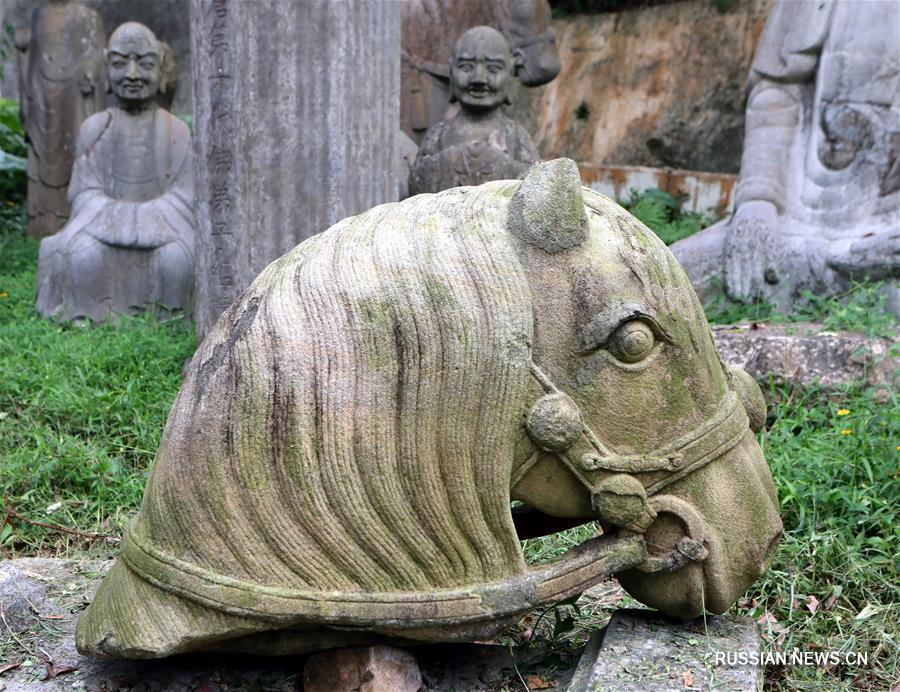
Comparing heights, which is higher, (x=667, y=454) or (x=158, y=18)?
(x=158, y=18)

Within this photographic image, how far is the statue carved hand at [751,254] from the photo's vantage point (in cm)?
611

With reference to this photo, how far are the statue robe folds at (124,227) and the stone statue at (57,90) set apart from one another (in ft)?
8.45

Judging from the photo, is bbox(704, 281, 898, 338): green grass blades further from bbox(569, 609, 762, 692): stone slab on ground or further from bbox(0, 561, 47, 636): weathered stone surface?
bbox(0, 561, 47, 636): weathered stone surface

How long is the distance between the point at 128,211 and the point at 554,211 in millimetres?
5779

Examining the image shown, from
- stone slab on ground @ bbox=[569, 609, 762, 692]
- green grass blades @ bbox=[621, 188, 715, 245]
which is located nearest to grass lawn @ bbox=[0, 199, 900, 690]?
stone slab on ground @ bbox=[569, 609, 762, 692]

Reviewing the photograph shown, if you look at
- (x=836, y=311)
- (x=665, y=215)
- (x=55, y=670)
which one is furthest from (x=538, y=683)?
(x=665, y=215)

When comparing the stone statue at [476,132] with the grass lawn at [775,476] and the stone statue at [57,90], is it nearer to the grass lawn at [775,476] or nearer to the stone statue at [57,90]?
the grass lawn at [775,476]

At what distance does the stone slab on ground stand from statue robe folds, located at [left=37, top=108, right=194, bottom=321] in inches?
206

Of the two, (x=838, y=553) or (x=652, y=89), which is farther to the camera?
(x=652, y=89)

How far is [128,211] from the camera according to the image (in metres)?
7.52

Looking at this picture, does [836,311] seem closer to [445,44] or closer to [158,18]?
[445,44]

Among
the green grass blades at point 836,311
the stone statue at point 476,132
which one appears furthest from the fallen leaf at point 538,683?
the stone statue at point 476,132

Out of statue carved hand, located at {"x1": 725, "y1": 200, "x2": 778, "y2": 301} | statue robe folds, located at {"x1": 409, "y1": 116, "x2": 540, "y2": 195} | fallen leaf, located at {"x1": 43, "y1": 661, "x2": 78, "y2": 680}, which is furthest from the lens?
statue robe folds, located at {"x1": 409, "y1": 116, "x2": 540, "y2": 195}

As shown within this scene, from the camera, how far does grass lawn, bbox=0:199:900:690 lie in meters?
3.05
